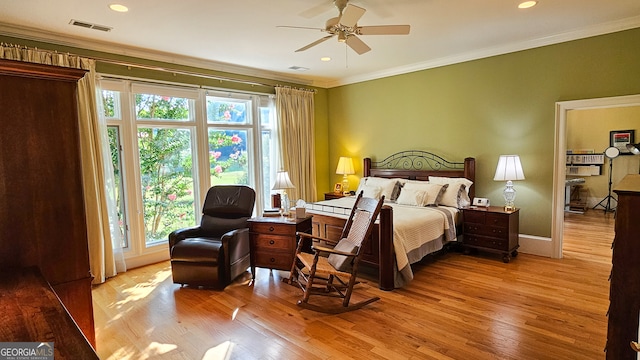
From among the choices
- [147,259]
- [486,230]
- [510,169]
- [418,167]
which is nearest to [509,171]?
[510,169]

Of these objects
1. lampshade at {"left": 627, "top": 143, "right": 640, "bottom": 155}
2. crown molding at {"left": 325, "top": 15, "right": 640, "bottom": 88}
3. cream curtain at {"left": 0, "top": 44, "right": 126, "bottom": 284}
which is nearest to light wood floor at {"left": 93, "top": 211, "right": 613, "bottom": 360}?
cream curtain at {"left": 0, "top": 44, "right": 126, "bottom": 284}

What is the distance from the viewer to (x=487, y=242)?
4.29m

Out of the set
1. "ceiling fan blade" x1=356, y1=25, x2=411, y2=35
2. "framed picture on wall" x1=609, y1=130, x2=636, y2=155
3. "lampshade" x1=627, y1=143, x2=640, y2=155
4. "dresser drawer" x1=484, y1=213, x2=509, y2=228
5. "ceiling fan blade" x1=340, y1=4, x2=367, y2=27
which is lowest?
"dresser drawer" x1=484, y1=213, x2=509, y2=228

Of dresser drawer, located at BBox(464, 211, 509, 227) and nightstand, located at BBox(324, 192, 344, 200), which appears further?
nightstand, located at BBox(324, 192, 344, 200)

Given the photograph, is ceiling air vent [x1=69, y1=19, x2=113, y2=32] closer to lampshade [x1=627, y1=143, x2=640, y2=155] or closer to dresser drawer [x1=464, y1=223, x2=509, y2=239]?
dresser drawer [x1=464, y1=223, x2=509, y2=239]

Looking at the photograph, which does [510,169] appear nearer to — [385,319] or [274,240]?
[385,319]

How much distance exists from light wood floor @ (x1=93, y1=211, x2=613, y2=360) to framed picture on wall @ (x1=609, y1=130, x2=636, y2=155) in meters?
4.74

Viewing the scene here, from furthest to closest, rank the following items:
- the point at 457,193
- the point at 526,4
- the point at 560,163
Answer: the point at 457,193
the point at 560,163
the point at 526,4

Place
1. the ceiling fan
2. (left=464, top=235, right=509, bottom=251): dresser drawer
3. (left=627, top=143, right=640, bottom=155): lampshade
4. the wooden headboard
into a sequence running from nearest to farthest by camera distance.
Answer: the ceiling fan, (left=464, top=235, right=509, bottom=251): dresser drawer, the wooden headboard, (left=627, top=143, right=640, bottom=155): lampshade

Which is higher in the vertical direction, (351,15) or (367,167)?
(351,15)

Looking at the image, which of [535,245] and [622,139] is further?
[622,139]

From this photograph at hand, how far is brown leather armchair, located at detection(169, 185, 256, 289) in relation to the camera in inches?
137

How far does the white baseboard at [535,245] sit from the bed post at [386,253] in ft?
7.17

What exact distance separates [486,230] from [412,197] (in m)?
0.98
